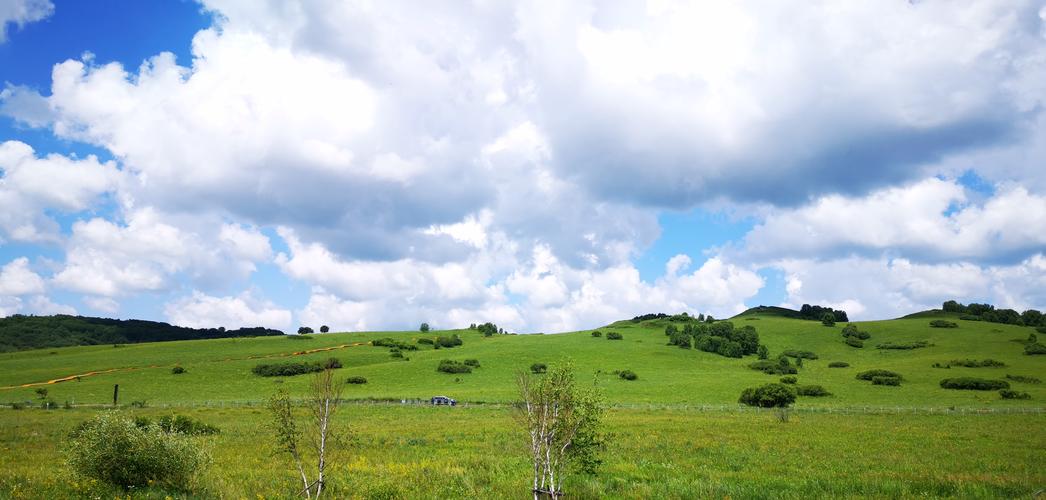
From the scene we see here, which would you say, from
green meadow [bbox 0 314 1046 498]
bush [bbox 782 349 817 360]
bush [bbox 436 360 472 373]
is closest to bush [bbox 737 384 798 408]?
green meadow [bbox 0 314 1046 498]

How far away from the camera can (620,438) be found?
40.7 meters

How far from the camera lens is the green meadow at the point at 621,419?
2342cm

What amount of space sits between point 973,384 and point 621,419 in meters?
62.3

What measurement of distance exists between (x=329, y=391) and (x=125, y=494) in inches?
390

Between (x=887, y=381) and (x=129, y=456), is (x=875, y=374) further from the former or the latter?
(x=129, y=456)

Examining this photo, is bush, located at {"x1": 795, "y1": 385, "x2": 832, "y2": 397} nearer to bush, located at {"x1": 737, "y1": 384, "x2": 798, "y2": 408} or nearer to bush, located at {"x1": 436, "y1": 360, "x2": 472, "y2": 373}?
bush, located at {"x1": 737, "y1": 384, "x2": 798, "y2": 408}

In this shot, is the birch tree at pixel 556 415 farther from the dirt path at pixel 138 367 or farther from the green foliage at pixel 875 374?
the dirt path at pixel 138 367

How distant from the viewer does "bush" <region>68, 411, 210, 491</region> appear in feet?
67.6

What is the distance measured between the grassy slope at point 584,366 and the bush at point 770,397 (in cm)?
383

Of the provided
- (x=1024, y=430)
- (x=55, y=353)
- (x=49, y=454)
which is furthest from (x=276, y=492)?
(x=55, y=353)

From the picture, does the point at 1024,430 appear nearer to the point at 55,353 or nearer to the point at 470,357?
the point at 470,357

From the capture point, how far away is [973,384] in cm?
8300

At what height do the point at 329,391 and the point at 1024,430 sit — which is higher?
the point at 329,391

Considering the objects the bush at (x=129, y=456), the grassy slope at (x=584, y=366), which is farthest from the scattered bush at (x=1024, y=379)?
the bush at (x=129, y=456)
